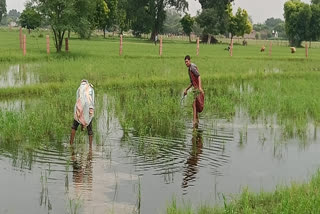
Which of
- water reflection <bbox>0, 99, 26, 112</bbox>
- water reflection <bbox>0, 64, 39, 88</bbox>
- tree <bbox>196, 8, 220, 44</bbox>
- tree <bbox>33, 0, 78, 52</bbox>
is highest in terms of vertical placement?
tree <bbox>196, 8, 220, 44</bbox>

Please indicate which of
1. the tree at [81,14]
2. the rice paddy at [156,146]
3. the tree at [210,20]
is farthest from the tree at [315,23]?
the rice paddy at [156,146]

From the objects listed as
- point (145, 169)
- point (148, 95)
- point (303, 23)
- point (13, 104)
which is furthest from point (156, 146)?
point (303, 23)

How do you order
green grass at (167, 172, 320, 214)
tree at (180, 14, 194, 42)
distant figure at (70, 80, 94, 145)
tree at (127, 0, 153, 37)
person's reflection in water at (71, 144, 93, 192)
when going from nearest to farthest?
green grass at (167, 172, 320, 214) < person's reflection in water at (71, 144, 93, 192) < distant figure at (70, 80, 94, 145) < tree at (127, 0, 153, 37) < tree at (180, 14, 194, 42)

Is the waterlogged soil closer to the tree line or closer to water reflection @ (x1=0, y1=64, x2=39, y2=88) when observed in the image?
water reflection @ (x1=0, y1=64, x2=39, y2=88)

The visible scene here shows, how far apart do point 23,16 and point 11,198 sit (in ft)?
196

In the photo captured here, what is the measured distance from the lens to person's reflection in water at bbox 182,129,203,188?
6862mm

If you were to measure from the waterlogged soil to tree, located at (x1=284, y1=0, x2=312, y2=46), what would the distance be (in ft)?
172

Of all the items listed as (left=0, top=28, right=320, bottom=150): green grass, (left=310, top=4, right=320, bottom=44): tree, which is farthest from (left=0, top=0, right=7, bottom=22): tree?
(left=0, top=28, right=320, bottom=150): green grass

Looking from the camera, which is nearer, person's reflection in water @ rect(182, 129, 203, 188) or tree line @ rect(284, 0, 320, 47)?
person's reflection in water @ rect(182, 129, 203, 188)

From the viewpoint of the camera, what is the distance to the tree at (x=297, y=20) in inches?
2330

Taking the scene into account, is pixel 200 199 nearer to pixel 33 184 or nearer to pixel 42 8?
pixel 33 184

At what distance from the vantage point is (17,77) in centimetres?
1644

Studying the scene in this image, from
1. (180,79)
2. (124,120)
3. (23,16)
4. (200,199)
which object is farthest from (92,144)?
(23,16)

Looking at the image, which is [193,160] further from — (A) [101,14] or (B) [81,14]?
(A) [101,14]
